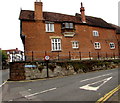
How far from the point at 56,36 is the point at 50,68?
796cm

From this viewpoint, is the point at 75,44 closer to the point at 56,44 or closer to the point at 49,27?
the point at 56,44

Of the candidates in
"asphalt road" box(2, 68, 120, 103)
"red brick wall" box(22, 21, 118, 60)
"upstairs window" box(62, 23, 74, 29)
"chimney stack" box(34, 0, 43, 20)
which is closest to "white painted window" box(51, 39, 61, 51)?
"red brick wall" box(22, 21, 118, 60)

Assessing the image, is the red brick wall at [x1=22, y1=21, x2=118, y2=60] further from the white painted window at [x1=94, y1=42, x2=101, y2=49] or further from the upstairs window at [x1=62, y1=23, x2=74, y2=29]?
the upstairs window at [x1=62, y1=23, x2=74, y2=29]

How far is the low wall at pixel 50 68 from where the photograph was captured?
13094mm

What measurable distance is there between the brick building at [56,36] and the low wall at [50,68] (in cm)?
199

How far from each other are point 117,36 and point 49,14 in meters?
20.2

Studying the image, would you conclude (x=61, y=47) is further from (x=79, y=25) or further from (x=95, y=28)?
(x=95, y=28)

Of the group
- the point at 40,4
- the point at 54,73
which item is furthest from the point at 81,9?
the point at 54,73

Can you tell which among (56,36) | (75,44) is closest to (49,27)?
(56,36)

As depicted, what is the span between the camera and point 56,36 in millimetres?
20703

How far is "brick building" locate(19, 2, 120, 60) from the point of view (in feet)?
63.3

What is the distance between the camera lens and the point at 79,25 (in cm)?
2309

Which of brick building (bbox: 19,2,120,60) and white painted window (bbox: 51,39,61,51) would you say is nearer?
brick building (bbox: 19,2,120,60)

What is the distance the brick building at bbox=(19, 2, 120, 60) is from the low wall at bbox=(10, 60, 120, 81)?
1994 millimetres
